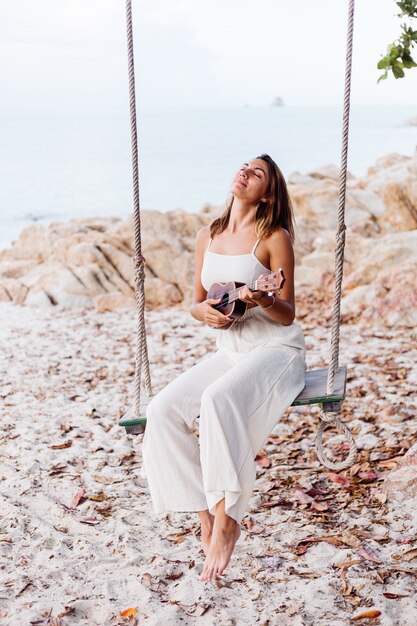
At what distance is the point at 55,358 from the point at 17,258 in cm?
378

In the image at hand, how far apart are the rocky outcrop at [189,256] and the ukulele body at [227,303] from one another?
3.52 m

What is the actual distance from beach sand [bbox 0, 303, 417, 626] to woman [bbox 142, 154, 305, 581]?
0.87 feet

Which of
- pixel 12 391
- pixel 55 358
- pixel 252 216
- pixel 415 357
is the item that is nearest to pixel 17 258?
pixel 55 358

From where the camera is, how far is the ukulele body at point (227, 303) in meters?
2.41

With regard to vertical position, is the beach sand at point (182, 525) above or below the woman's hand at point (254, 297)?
below

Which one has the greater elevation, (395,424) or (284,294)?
(284,294)

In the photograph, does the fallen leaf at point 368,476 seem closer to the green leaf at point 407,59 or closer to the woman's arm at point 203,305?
the woman's arm at point 203,305

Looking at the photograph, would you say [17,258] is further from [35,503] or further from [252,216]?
[252,216]

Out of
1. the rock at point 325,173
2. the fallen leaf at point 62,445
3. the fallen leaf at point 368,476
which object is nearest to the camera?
the fallen leaf at point 368,476

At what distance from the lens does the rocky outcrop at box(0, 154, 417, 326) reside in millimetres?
6129

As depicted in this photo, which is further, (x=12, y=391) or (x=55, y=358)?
(x=55, y=358)

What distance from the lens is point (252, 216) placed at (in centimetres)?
265

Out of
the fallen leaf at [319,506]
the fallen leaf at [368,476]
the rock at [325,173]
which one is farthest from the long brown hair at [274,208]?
the rock at [325,173]

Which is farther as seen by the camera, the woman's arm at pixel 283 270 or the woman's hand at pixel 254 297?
the woman's arm at pixel 283 270
